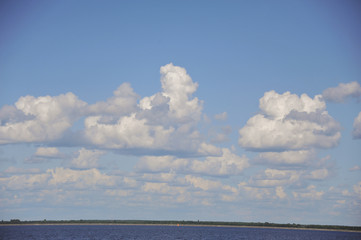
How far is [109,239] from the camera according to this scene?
17988 centimetres

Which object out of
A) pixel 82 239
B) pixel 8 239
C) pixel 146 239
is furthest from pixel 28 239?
pixel 146 239

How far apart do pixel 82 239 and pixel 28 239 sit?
1944 cm

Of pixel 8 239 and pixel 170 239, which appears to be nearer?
pixel 8 239

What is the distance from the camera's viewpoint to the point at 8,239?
171125 mm

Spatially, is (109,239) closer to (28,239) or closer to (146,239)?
(146,239)

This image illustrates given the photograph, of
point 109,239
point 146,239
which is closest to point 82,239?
point 109,239

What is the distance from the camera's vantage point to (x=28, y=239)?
174625mm

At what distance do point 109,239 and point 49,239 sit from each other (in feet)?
73.1

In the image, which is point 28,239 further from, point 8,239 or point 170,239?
point 170,239

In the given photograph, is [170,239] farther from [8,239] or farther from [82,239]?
[8,239]

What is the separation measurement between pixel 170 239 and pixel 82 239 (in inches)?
1313

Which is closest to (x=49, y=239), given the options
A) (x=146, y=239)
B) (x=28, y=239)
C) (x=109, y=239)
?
(x=28, y=239)

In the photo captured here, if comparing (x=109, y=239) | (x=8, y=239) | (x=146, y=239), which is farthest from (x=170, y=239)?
(x=8, y=239)

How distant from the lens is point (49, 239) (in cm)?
17812
